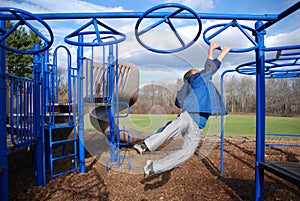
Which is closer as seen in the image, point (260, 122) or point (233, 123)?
point (260, 122)

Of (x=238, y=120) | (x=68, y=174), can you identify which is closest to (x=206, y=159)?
(x=68, y=174)

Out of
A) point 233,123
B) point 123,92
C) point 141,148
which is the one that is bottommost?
point 233,123

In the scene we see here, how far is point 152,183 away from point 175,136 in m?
1.34

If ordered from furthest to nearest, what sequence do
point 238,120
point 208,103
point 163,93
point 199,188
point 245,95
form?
point 238,120
point 245,95
point 163,93
point 199,188
point 208,103

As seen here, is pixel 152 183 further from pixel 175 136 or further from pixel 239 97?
pixel 239 97

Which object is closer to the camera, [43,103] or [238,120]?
[43,103]

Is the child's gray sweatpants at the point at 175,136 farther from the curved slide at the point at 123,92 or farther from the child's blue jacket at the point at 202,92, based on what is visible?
the curved slide at the point at 123,92

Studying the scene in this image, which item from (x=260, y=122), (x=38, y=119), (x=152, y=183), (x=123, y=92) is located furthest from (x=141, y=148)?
(x=123, y=92)

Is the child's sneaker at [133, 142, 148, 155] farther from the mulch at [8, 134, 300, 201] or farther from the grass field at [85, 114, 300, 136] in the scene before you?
the grass field at [85, 114, 300, 136]

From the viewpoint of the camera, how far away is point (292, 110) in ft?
40.0

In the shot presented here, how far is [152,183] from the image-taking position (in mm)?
3520

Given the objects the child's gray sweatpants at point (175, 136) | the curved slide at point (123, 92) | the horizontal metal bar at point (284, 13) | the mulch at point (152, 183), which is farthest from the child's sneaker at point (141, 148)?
the curved slide at point (123, 92)

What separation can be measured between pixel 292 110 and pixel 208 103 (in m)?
11.7

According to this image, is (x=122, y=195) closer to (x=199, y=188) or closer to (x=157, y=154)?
(x=199, y=188)
